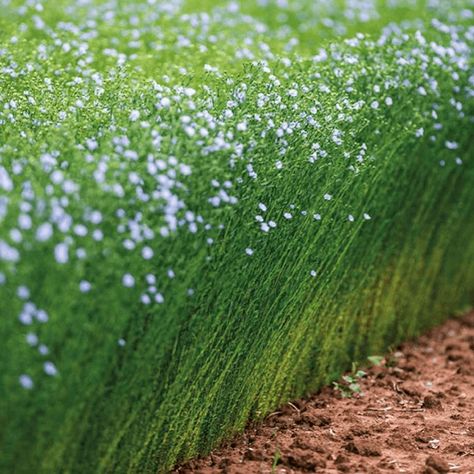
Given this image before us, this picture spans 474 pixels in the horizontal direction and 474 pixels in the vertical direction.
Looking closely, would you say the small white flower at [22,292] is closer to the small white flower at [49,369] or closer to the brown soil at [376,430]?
the small white flower at [49,369]

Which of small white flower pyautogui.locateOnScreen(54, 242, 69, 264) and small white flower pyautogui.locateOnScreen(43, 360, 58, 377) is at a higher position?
small white flower pyautogui.locateOnScreen(54, 242, 69, 264)

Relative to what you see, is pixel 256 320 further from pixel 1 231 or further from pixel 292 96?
pixel 1 231

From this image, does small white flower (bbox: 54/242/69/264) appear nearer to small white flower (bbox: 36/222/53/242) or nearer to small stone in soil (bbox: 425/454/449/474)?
small white flower (bbox: 36/222/53/242)

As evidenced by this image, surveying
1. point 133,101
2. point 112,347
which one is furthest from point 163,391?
point 133,101

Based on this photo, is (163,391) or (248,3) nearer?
(163,391)

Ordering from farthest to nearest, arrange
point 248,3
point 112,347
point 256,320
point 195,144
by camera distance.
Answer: point 248,3 → point 256,320 → point 195,144 → point 112,347

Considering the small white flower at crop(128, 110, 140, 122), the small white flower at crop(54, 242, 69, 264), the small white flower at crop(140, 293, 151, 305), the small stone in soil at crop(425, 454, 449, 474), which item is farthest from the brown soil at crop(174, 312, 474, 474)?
the small white flower at crop(128, 110, 140, 122)
